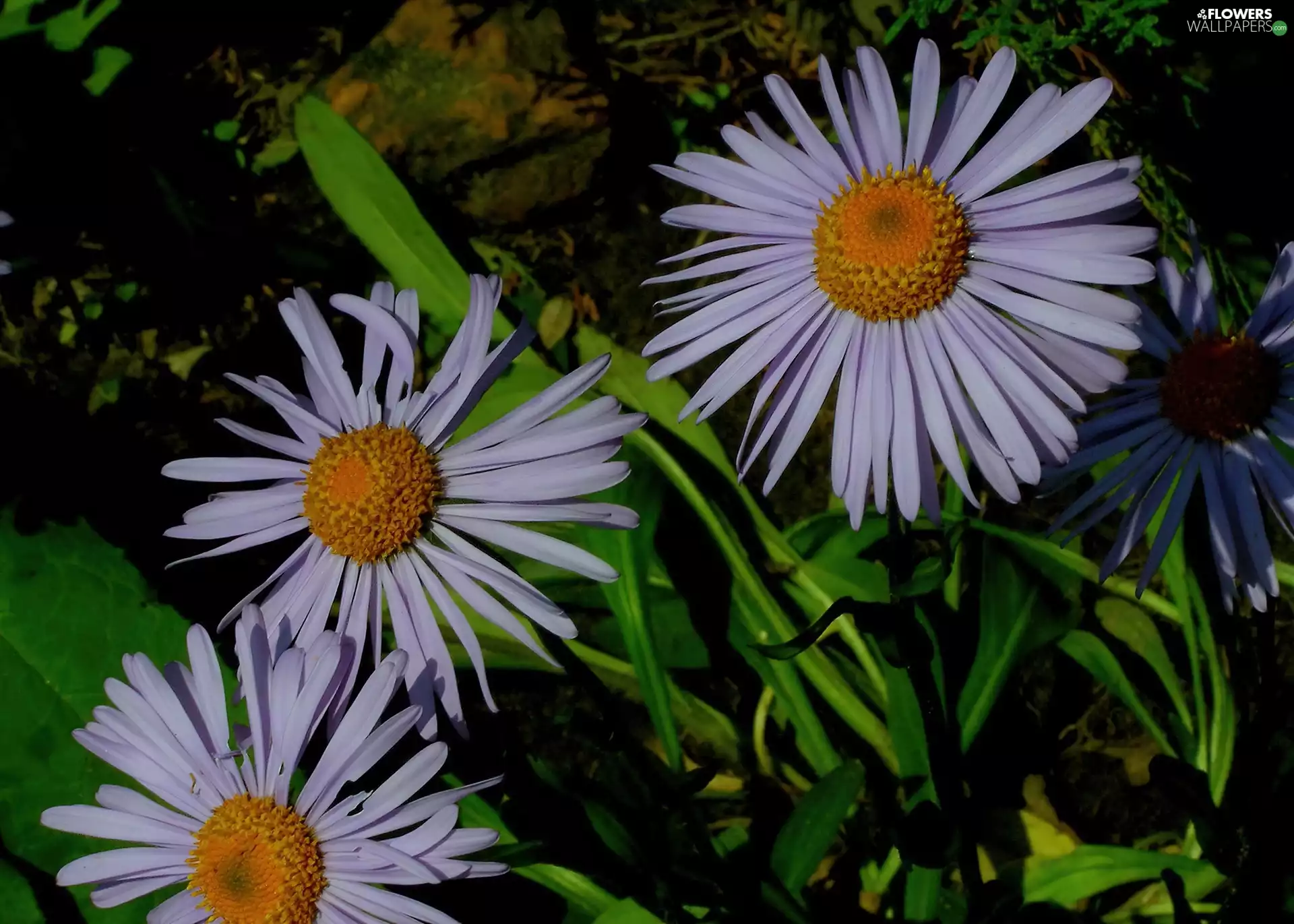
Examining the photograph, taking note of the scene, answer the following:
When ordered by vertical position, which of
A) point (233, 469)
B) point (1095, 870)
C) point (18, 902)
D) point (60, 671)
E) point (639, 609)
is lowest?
point (18, 902)

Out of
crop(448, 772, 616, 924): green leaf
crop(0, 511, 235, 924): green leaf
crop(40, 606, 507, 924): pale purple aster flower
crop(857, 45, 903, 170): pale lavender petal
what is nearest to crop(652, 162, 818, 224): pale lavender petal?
crop(857, 45, 903, 170): pale lavender petal

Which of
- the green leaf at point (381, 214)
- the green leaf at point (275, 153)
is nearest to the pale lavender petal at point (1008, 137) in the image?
the green leaf at point (381, 214)

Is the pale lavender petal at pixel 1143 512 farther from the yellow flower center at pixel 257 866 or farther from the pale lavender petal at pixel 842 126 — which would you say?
the yellow flower center at pixel 257 866

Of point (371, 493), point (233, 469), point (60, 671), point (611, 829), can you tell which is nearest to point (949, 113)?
point (371, 493)

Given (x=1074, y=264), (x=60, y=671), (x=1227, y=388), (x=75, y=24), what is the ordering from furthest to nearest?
(x=75, y=24) < (x=60, y=671) < (x=1227, y=388) < (x=1074, y=264)

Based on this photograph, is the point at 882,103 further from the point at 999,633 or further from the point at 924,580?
the point at 999,633

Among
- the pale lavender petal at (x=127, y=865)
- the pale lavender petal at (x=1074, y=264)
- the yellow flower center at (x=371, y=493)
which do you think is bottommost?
the pale lavender petal at (x=127, y=865)

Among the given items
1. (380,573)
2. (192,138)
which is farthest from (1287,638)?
(192,138)
